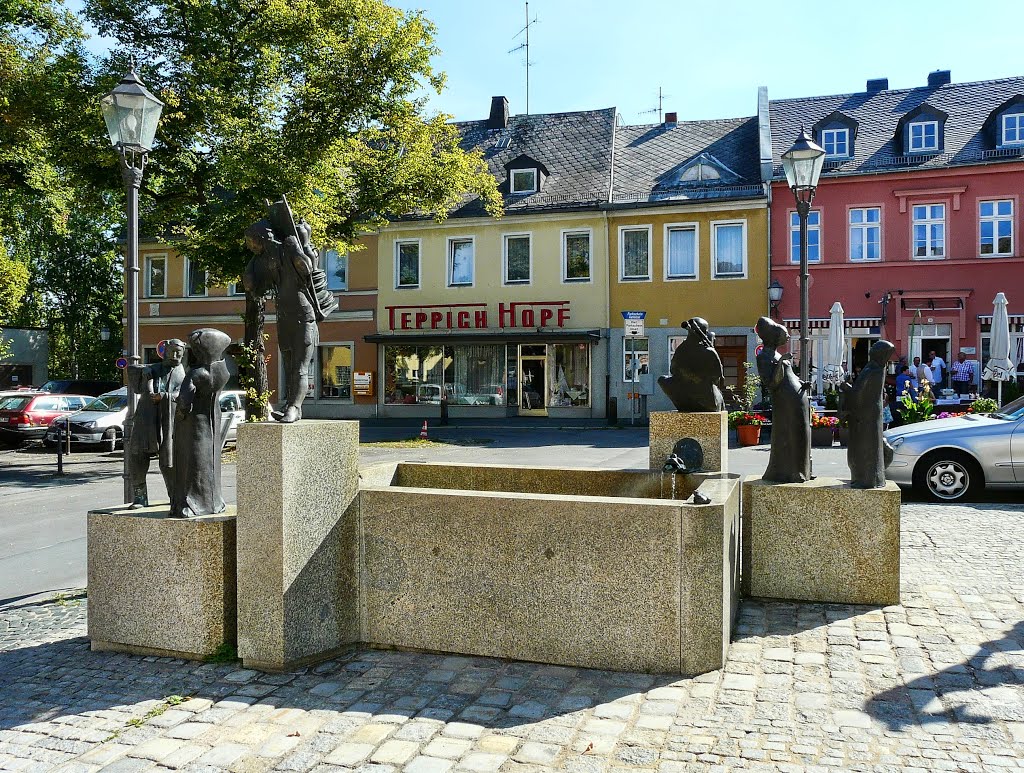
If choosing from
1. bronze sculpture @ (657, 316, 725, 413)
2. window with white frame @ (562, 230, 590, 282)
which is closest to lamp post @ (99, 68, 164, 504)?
bronze sculpture @ (657, 316, 725, 413)

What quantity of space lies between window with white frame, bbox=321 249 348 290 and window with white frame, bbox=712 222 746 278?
44.6ft

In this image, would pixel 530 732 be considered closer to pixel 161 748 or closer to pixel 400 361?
pixel 161 748

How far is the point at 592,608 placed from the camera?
14.9ft

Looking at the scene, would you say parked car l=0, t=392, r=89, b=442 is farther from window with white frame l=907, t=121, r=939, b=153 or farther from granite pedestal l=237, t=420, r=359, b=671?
window with white frame l=907, t=121, r=939, b=153

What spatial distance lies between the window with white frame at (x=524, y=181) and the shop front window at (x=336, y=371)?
855cm

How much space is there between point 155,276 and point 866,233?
89.2ft

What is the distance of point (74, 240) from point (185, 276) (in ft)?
53.9

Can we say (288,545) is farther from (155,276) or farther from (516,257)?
(155,276)

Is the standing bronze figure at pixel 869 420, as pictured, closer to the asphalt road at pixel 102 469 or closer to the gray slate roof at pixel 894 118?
the asphalt road at pixel 102 469

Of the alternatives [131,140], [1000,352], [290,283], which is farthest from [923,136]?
[290,283]

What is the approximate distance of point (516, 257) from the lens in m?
30.2

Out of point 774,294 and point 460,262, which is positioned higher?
point 460,262

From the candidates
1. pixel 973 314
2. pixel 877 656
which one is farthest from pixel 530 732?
pixel 973 314

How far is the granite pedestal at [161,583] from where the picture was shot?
480cm
